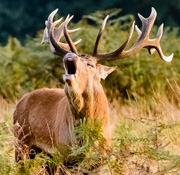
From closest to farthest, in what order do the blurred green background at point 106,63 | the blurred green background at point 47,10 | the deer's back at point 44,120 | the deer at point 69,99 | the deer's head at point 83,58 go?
1. the deer's head at point 83,58
2. the deer at point 69,99
3. the deer's back at point 44,120
4. the blurred green background at point 106,63
5. the blurred green background at point 47,10

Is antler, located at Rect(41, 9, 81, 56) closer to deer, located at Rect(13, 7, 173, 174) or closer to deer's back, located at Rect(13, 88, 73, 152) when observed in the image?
deer, located at Rect(13, 7, 173, 174)

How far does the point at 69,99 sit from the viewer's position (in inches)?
230

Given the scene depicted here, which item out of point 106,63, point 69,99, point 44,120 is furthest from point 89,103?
point 106,63

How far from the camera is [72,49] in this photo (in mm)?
6184

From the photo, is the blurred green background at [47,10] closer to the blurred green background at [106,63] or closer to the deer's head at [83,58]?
the blurred green background at [106,63]

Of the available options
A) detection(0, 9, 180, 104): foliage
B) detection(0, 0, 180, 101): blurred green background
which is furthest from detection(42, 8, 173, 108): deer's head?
detection(0, 9, 180, 104): foliage

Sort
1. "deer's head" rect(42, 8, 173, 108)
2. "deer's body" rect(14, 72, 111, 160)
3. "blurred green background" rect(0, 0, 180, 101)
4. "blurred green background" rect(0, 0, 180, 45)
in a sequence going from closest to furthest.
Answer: "deer's head" rect(42, 8, 173, 108), "deer's body" rect(14, 72, 111, 160), "blurred green background" rect(0, 0, 180, 101), "blurred green background" rect(0, 0, 180, 45)

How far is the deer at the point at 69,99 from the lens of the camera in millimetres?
5732

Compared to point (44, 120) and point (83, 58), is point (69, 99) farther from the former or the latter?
point (44, 120)

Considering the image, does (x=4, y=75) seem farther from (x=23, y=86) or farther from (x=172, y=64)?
(x=172, y=64)

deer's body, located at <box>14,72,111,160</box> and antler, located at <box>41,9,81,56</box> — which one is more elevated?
antler, located at <box>41,9,81,56</box>

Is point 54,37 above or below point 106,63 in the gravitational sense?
above

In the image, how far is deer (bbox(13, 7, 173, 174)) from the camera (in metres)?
5.73

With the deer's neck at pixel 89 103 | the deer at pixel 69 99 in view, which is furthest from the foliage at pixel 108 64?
the deer's neck at pixel 89 103
